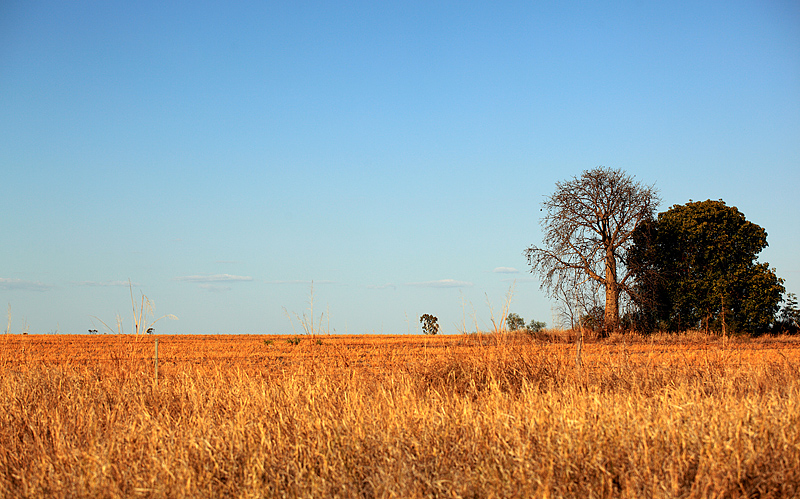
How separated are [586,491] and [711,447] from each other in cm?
127

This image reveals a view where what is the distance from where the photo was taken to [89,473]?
400 centimetres

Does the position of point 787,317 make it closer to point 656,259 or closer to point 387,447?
point 656,259

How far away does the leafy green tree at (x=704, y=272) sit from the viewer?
24044mm

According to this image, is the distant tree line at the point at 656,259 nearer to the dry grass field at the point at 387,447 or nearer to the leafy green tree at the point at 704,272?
the leafy green tree at the point at 704,272

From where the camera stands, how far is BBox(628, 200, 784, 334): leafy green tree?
24044 mm

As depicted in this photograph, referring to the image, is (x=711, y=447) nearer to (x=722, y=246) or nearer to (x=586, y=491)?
(x=586, y=491)

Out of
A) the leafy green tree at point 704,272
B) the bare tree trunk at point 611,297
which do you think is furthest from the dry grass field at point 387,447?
the leafy green tree at point 704,272

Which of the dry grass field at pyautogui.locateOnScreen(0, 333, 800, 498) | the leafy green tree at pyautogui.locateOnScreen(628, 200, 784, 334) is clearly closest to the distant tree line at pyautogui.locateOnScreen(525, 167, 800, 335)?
the leafy green tree at pyautogui.locateOnScreen(628, 200, 784, 334)

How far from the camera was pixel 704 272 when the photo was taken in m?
25.0

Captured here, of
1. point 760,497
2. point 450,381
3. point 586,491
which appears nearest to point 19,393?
point 450,381

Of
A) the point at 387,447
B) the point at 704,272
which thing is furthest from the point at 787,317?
the point at 387,447

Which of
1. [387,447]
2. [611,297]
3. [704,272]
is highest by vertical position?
[704,272]

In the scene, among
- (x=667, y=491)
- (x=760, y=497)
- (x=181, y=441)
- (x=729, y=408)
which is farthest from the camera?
(x=729, y=408)

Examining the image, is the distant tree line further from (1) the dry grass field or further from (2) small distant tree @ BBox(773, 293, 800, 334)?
(1) the dry grass field
